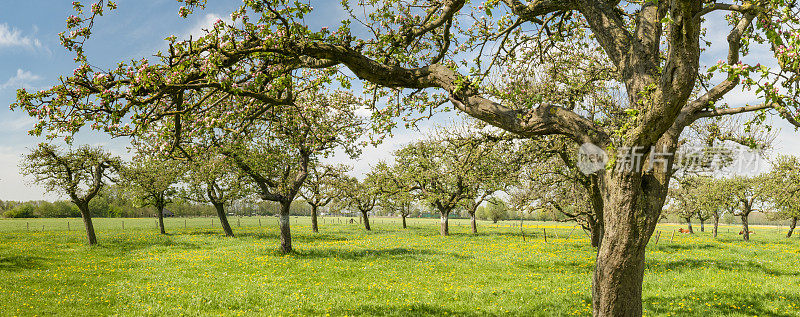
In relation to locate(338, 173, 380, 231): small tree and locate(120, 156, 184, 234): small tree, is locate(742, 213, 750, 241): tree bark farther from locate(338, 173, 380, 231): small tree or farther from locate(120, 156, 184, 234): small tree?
locate(120, 156, 184, 234): small tree

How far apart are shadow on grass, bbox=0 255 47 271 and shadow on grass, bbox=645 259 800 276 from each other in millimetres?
28320

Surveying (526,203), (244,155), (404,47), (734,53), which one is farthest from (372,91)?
(526,203)

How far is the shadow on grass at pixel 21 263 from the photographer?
61.8ft

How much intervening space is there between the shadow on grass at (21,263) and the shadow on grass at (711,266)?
28320 mm

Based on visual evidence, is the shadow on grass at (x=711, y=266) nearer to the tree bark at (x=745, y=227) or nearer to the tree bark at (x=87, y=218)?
the tree bark at (x=745, y=227)

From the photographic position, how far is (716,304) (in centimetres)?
1144

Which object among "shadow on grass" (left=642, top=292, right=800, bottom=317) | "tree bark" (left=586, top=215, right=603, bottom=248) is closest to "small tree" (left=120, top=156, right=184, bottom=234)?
"tree bark" (left=586, top=215, right=603, bottom=248)

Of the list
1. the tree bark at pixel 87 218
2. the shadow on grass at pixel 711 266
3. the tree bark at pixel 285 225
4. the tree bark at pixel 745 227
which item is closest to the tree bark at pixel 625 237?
the shadow on grass at pixel 711 266

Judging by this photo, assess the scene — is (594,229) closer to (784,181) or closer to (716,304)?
(716,304)

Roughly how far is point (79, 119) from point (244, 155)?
593 inches

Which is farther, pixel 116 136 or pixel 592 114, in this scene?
pixel 592 114

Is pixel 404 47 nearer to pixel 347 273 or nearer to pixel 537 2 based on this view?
pixel 537 2

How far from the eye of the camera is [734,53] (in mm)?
6078

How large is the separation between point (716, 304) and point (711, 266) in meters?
8.65
